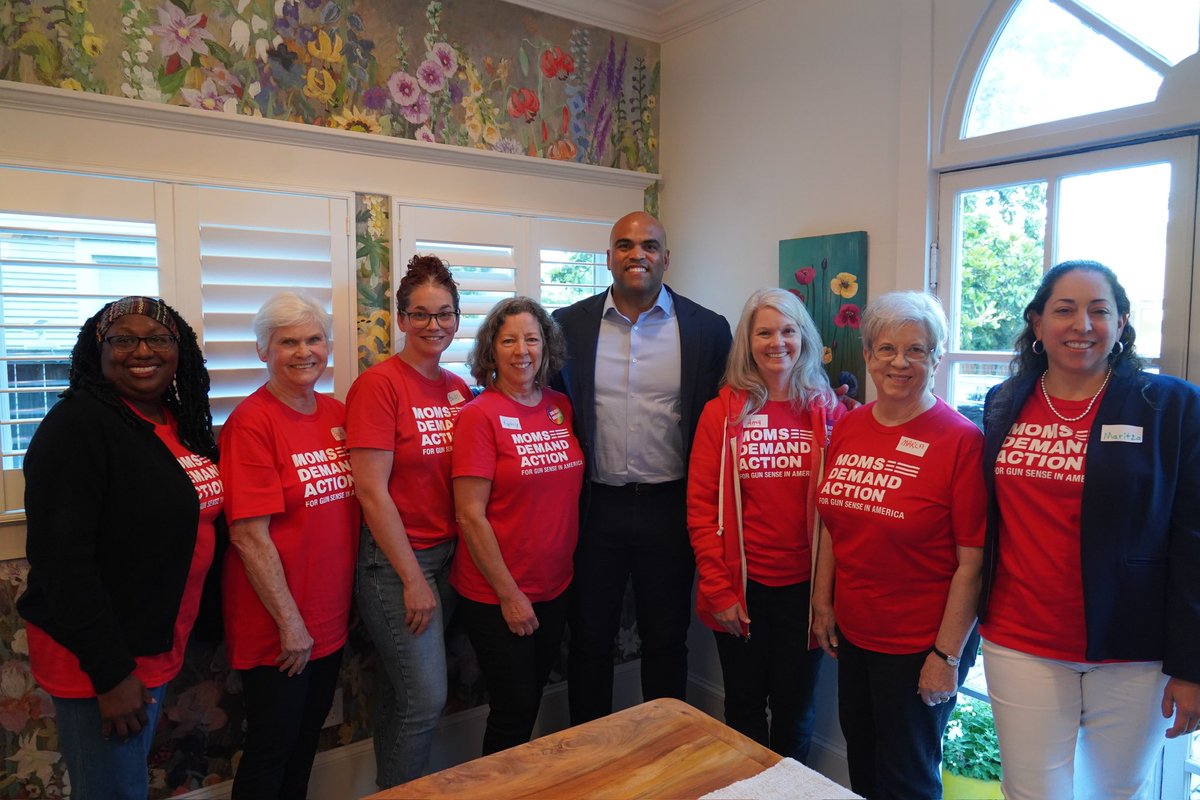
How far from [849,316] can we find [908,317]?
789mm

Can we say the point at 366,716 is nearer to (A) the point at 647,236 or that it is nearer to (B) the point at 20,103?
(A) the point at 647,236

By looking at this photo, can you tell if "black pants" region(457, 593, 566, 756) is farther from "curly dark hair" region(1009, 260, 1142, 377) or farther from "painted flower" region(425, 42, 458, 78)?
"painted flower" region(425, 42, 458, 78)

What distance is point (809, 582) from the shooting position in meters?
2.03

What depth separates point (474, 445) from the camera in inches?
77.7

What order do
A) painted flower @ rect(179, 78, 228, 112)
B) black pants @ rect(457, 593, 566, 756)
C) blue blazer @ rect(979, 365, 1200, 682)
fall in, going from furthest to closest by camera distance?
1. painted flower @ rect(179, 78, 228, 112)
2. black pants @ rect(457, 593, 566, 756)
3. blue blazer @ rect(979, 365, 1200, 682)

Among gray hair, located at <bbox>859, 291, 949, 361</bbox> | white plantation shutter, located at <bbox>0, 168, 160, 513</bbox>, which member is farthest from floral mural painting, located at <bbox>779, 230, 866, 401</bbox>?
white plantation shutter, located at <bbox>0, 168, 160, 513</bbox>

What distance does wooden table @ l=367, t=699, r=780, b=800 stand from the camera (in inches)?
46.9

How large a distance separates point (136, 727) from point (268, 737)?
37cm

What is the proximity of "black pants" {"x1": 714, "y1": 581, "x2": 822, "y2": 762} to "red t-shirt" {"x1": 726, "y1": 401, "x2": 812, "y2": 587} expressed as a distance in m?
0.06

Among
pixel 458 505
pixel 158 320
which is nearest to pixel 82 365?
pixel 158 320

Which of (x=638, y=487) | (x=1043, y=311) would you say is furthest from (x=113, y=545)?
(x=1043, y=311)

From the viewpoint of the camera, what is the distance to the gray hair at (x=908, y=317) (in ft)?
5.63

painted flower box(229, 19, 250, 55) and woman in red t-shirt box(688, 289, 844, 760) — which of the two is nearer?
woman in red t-shirt box(688, 289, 844, 760)

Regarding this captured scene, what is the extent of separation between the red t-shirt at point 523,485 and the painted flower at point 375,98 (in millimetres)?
1130
